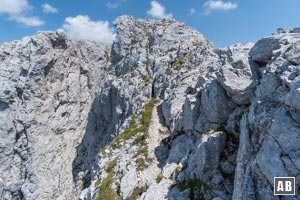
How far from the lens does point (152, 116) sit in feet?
127

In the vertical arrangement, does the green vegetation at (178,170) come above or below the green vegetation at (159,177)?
above

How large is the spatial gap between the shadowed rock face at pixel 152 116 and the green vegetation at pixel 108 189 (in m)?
0.29

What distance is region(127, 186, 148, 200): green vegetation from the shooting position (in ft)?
85.8

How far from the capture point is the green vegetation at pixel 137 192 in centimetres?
2616

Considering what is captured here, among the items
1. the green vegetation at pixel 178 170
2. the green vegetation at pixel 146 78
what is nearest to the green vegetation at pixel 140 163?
the green vegetation at pixel 178 170

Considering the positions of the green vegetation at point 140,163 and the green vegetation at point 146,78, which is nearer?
the green vegetation at point 140,163

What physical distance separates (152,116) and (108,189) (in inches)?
495

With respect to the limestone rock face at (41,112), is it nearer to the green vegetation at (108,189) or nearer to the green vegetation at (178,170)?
the green vegetation at (108,189)

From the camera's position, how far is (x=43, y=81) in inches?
2803

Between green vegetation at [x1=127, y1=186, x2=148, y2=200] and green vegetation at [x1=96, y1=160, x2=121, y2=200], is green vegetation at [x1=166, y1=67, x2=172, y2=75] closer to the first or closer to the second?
green vegetation at [x1=96, y1=160, x2=121, y2=200]

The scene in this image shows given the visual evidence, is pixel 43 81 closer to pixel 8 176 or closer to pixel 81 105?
pixel 81 105

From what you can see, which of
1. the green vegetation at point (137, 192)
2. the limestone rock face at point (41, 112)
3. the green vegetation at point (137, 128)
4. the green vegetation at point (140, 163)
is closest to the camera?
the green vegetation at point (137, 192)

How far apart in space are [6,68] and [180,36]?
41.1 metres

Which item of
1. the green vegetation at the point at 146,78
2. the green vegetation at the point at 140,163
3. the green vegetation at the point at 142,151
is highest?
the green vegetation at the point at 146,78
